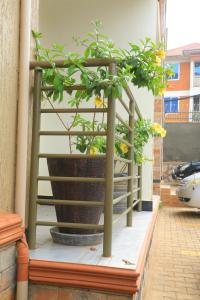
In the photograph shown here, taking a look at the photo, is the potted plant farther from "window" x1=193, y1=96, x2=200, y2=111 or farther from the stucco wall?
"window" x1=193, y1=96, x2=200, y2=111

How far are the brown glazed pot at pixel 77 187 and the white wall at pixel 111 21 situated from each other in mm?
2355

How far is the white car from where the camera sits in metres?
7.10

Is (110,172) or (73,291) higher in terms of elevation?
(110,172)

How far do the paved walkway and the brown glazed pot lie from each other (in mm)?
899

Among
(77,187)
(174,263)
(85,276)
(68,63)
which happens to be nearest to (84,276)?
(85,276)

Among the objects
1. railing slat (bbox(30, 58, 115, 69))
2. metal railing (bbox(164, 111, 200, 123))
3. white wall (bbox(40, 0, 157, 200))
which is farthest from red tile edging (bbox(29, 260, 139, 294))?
metal railing (bbox(164, 111, 200, 123))

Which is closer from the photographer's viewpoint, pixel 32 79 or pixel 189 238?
pixel 32 79

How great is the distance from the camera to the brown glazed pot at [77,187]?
79.7 inches

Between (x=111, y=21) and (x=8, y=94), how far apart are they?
3.11 m

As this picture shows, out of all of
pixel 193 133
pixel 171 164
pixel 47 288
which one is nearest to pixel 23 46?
pixel 47 288

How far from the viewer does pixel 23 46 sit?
1.85 m

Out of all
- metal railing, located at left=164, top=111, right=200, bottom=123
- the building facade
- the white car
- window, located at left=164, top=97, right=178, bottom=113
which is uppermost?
the building facade

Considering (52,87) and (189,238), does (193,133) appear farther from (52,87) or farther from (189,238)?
(52,87)

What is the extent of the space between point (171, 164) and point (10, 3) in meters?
13.6
